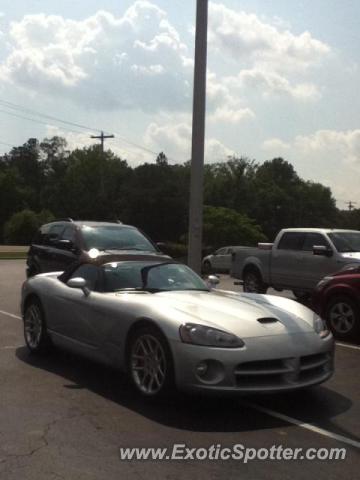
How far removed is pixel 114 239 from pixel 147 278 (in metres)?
5.01

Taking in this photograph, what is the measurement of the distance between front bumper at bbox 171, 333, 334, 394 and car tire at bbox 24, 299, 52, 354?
8.61 feet

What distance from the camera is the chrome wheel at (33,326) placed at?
7.58 meters

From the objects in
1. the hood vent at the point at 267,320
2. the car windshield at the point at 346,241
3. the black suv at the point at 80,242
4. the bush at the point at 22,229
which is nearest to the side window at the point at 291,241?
the car windshield at the point at 346,241

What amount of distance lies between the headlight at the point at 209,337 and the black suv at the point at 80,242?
18.8 ft

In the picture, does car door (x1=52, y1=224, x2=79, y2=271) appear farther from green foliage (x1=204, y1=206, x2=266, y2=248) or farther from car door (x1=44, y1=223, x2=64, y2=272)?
green foliage (x1=204, y1=206, x2=266, y2=248)

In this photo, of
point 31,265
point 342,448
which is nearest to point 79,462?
point 342,448

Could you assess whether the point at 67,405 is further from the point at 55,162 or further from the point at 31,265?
the point at 55,162

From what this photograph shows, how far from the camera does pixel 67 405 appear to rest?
5562mm

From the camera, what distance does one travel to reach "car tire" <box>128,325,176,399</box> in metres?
5.41

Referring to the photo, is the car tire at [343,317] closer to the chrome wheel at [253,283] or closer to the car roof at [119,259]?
the car roof at [119,259]

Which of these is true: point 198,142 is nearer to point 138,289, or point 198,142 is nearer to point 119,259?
point 119,259

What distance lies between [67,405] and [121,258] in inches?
81.1

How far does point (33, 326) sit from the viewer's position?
7.75 metres

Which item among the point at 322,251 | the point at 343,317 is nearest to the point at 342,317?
the point at 343,317
